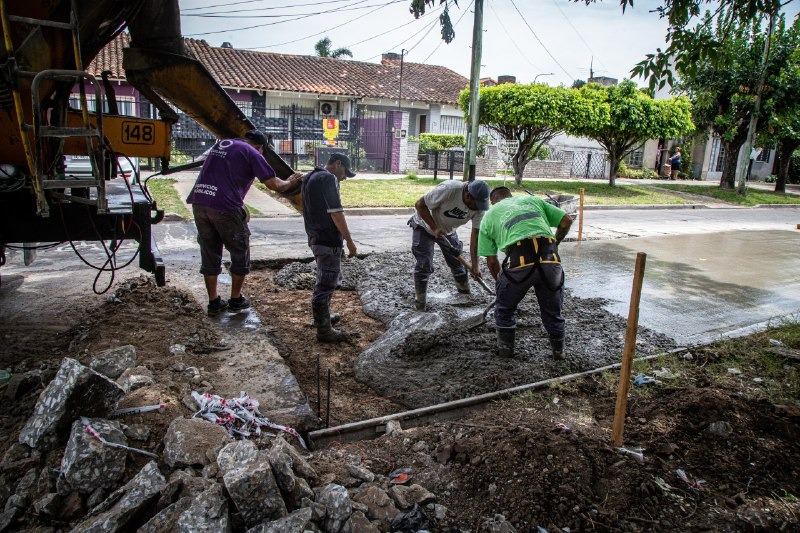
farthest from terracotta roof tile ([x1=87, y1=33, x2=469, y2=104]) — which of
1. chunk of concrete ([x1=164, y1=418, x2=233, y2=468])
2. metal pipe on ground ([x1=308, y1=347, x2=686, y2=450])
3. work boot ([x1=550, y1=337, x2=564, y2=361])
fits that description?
chunk of concrete ([x1=164, y1=418, x2=233, y2=468])

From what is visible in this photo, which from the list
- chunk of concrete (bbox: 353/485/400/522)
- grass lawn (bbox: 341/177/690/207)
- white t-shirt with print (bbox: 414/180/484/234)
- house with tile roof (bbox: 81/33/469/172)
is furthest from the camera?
house with tile roof (bbox: 81/33/469/172)

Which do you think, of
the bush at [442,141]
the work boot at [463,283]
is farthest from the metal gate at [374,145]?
the work boot at [463,283]

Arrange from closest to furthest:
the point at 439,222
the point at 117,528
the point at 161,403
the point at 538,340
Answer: the point at 117,528
the point at 161,403
the point at 538,340
the point at 439,222

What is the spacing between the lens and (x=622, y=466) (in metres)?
3.02

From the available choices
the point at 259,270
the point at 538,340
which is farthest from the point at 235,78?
the point at 538,340

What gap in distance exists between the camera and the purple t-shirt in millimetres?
4805

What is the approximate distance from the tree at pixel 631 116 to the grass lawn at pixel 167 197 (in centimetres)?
1235

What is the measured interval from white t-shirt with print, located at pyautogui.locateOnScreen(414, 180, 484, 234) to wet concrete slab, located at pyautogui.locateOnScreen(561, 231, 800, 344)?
1.99m

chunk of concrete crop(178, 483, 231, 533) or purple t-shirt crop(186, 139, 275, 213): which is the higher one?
purple t-shirt crop(186, 139, 275, 213)

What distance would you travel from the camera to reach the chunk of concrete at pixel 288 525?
7.39ft

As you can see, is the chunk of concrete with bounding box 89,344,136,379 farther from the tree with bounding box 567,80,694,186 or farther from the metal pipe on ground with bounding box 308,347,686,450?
the tree with bounding box 567,80,694,186

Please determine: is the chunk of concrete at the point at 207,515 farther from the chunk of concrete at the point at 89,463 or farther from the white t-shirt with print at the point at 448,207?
the white t-shirt with print at the point at 448,207

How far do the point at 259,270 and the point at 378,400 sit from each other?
3.74 metres

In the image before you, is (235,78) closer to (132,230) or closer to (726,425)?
(132,230)
